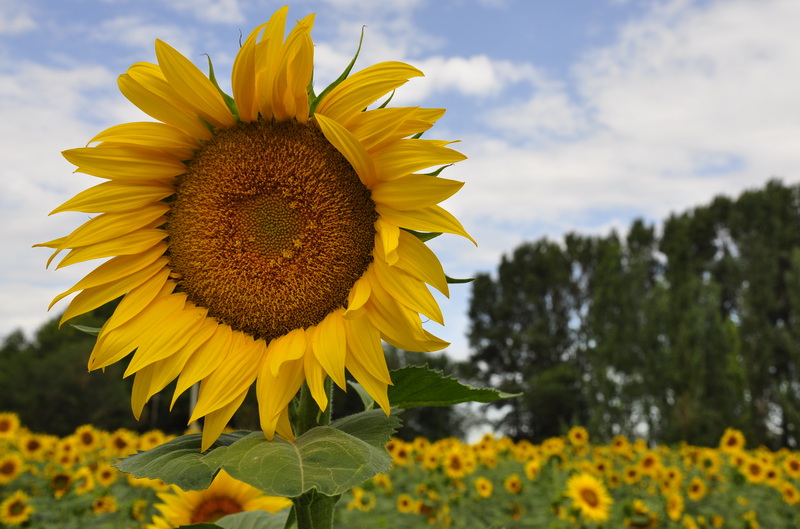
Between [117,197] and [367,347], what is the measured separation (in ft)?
1.92

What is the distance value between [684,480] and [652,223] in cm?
2705

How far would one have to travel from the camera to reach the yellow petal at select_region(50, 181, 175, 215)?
129 centimetres

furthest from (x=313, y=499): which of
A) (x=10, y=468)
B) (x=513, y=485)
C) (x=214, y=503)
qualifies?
(x=513, y=485)

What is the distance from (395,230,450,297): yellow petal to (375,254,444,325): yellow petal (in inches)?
0.6

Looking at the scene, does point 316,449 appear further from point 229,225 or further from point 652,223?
point 652,223

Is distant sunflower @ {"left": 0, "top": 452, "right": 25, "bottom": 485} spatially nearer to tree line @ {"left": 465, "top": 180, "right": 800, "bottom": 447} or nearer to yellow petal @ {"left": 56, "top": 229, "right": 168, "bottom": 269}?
yellow petal @ {"left": 56, "top": 229, "right": 168, "bottom": 269}

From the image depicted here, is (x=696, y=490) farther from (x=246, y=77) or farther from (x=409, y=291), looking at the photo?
(x=246, y=77)

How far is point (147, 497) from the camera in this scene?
584 cm

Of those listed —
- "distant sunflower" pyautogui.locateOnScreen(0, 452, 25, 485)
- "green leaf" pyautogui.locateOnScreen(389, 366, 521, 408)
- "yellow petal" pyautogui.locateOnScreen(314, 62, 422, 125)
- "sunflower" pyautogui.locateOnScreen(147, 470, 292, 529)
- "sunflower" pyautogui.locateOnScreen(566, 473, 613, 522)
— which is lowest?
"sunflower" pyautogui.locateOnScreen(566, 473, 613, 522)

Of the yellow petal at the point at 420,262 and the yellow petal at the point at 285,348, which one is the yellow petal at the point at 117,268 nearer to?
the yellow petal at the point at 285,348

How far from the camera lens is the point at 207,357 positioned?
1277mm

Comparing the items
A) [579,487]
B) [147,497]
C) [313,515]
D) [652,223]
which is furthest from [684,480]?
[652,223]

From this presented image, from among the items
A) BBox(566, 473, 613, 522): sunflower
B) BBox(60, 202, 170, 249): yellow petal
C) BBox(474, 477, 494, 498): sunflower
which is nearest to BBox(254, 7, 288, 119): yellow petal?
BBox(60, 202, 170, 249): yellow petal

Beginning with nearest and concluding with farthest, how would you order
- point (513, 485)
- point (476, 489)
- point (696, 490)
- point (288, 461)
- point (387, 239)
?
point (288, 461) → point (387, 239) → point (513, 485) → point (476, 489) → point (696, 490)
